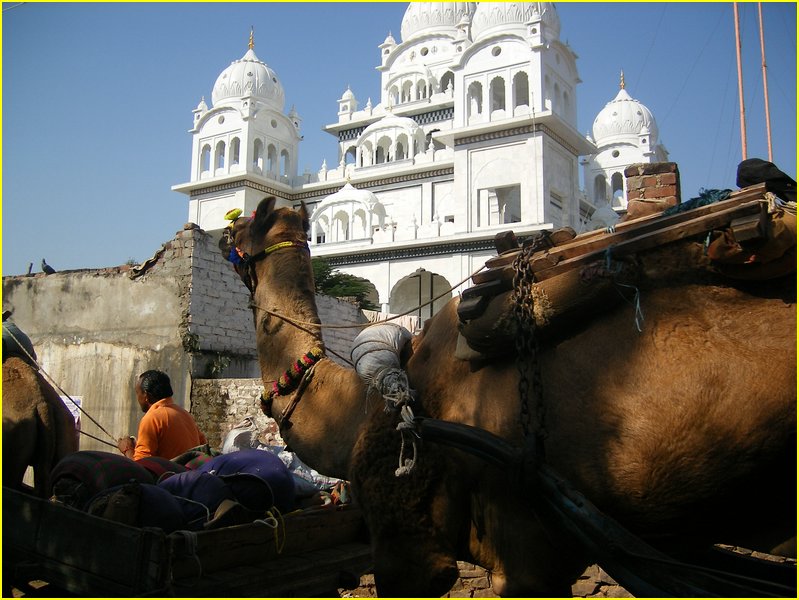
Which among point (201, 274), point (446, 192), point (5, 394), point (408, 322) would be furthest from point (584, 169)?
point (5, 394)

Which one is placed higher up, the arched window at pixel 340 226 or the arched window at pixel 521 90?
the arched window at pixel 521 90

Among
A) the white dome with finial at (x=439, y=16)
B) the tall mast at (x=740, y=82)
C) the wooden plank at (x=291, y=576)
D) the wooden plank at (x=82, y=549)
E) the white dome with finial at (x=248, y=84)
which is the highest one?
the white dome with finial at (x=439, y=16)

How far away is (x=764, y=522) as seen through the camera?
232cm

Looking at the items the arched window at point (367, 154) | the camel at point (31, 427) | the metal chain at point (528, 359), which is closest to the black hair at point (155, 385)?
the camel at point (31, 427)

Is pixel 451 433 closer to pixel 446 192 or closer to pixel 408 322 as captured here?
pixel 408 322

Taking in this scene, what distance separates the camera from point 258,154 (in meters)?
39.1

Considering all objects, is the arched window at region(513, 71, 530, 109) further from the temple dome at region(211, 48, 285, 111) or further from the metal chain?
the metal chain

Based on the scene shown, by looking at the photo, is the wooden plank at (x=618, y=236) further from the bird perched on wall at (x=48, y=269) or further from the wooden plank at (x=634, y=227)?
the bird perched on wall at (x=48, y=269)

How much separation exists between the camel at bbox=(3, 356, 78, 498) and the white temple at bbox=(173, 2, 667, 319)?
16342 mm

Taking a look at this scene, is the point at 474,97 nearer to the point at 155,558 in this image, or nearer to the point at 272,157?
the point at 272,157

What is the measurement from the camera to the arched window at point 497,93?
29.8 metres

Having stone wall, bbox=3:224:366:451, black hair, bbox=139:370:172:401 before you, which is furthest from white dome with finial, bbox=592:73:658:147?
black hair, bbox=139:370:172:401

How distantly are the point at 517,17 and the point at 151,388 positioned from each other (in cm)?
2833

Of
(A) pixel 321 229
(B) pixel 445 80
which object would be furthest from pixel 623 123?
(A) pixel 321 229
